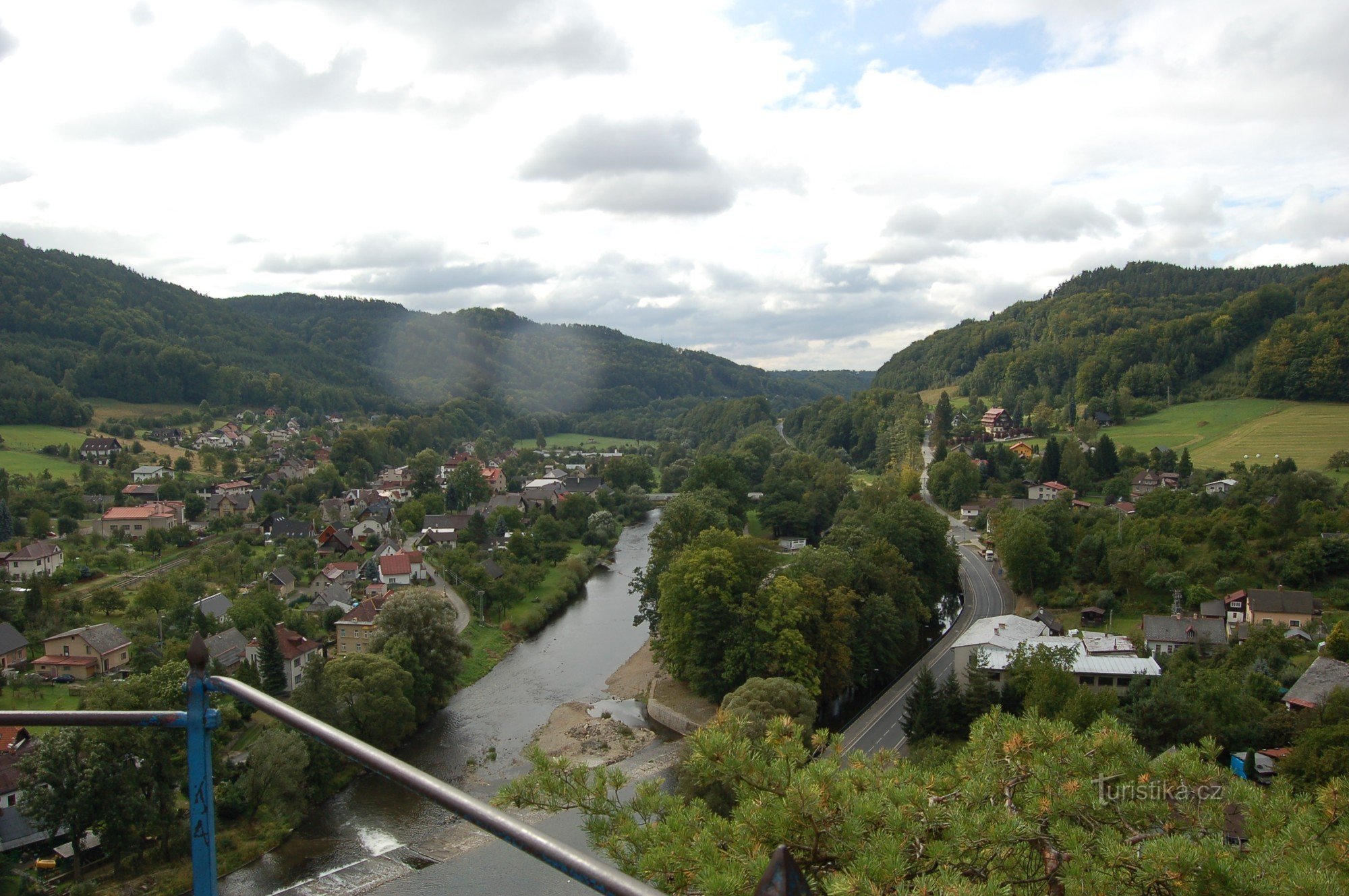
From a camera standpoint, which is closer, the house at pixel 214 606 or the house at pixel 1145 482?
the house at pixel 214 606

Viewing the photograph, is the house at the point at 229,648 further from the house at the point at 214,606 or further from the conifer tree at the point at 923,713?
the conifer tree at the point at 923,713

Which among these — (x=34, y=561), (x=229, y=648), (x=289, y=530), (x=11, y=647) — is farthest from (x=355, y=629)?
(x=289, y=530)

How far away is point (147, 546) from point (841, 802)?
1087 inches

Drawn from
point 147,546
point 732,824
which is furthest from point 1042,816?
point 147,546

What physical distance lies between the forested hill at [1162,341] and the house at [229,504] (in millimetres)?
42965

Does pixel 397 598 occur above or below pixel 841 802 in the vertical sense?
below

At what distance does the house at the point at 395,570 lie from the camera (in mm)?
24766

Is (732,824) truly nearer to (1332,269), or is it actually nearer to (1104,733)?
(1104,733)

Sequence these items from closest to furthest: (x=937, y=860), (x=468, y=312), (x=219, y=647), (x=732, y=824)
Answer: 1. (x=937, y=860)
2. (x=732, y=824)
3. (x=219, y=647)
4. (x=468, y=312)

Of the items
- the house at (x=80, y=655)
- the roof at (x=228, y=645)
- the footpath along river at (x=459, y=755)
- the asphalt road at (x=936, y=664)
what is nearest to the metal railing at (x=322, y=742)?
the footpath along river at (x=459, y=755)

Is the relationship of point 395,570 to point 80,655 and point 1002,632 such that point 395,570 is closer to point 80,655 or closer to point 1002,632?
point 80,655

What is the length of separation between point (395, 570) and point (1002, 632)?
54.9 ft

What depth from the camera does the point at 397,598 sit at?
17.8 metres

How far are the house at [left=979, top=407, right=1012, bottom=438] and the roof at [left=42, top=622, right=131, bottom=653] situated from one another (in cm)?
4379
